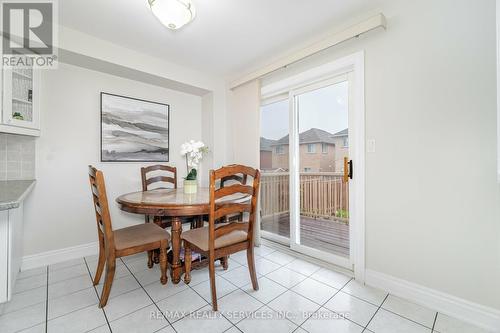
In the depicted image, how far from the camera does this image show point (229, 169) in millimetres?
1576

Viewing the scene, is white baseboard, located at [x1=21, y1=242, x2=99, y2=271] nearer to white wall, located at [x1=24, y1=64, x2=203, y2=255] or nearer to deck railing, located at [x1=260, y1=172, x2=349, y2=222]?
white wall, located at [x1=24, y1=64, x2=203, y2=255]

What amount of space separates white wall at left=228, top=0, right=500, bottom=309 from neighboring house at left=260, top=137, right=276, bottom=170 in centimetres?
Result: 139

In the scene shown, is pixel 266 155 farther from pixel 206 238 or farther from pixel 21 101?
pixel 21 101

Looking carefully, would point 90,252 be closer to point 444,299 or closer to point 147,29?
point 147,29

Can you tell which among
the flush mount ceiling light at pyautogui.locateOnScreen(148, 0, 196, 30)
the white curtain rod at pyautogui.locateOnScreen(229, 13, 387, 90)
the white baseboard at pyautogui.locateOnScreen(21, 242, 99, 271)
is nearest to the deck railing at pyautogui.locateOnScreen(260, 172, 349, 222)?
the white curtain rod at pyautogui.locateOnScreen(229, 13, 387, 90)

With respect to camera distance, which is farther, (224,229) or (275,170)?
(275,170)

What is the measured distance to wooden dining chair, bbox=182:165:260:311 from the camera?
1.55 m

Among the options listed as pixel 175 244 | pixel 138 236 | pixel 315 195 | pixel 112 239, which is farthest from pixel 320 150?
pixel 112 239

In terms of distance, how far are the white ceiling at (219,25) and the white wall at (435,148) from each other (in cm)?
44

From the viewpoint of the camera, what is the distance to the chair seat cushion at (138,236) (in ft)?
5.41

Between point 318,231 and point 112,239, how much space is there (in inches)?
92.8

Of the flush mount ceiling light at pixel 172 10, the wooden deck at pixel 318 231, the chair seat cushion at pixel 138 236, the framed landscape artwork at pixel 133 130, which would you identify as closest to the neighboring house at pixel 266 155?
the wooden deck at pixel 318 231

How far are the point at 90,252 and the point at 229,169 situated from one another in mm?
2143

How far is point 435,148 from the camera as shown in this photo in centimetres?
158
